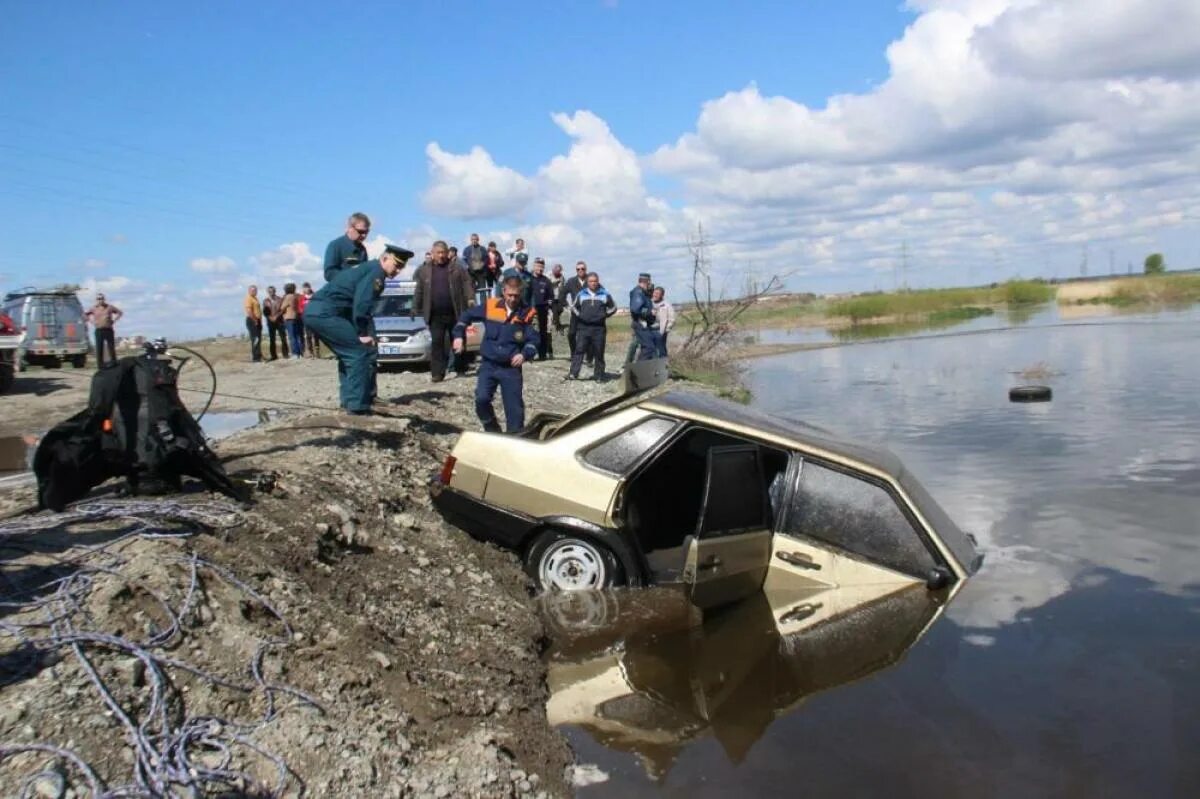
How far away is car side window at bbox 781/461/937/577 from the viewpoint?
6.18m

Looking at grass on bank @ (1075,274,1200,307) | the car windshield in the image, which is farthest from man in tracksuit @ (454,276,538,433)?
grass on bank @ (1075,274,1200,307)

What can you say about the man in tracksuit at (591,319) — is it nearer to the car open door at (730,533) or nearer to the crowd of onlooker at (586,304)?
the crowd of onlooker at (586,304)

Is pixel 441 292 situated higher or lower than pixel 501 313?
higher

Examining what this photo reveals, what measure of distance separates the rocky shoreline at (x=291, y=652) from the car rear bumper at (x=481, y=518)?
0.16m

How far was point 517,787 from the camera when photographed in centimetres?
405

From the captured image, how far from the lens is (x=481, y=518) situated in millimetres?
6668

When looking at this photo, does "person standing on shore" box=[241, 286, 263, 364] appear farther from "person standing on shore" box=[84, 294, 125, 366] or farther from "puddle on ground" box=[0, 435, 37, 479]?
"puddle on ground" box=[0, 435, 37, 479]

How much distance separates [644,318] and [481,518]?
11657 mm

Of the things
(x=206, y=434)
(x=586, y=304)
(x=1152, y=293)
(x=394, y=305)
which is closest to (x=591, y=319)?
(x=586, y=304)

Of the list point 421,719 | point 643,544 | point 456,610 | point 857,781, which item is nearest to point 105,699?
point 421,719

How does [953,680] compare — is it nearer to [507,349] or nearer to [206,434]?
[507,349]

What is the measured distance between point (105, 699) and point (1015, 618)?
5.06 metres

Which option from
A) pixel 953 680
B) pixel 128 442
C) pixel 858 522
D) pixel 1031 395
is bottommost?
pixel 953 680

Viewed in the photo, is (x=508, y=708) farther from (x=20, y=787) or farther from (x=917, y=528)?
(x=917, y=528)
